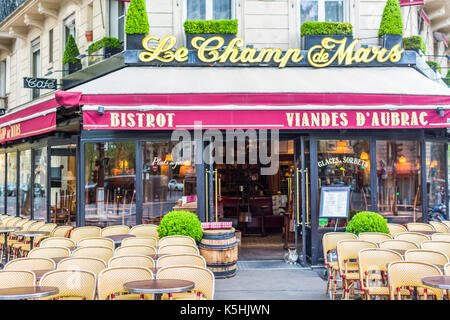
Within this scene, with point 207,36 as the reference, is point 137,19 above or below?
above

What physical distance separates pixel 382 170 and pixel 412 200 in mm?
994

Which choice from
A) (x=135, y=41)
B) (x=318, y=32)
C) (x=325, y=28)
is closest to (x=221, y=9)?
(x=135, y=41)

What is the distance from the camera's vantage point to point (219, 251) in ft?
29.2

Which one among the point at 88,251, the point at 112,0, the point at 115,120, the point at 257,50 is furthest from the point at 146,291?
the point at 112,0

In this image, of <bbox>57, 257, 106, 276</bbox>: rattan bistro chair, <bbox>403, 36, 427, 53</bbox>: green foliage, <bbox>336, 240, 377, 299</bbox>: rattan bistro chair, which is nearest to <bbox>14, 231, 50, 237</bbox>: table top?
<bbox>57, 257, 106, 276</bbox>: rattan bistro chair

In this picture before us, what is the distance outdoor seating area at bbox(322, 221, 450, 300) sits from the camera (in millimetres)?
5648

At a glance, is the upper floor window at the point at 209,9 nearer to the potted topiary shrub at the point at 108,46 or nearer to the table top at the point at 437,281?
the potted topiary shrub at the point at 108,46

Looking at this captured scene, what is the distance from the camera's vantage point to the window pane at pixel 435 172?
11.4 m

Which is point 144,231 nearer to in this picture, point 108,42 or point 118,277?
point 118,277

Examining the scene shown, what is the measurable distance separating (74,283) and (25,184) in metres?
11.4

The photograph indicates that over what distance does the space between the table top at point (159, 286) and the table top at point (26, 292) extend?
28.3 inches

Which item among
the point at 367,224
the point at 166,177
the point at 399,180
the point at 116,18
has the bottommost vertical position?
the point at 367,224

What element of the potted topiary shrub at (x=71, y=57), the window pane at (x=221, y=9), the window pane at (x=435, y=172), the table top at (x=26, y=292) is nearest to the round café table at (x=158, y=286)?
the table top at (x=26, y=292)

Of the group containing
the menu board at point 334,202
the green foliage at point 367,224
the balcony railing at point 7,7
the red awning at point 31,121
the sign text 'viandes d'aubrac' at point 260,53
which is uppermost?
the balcony railing at point 7,7
